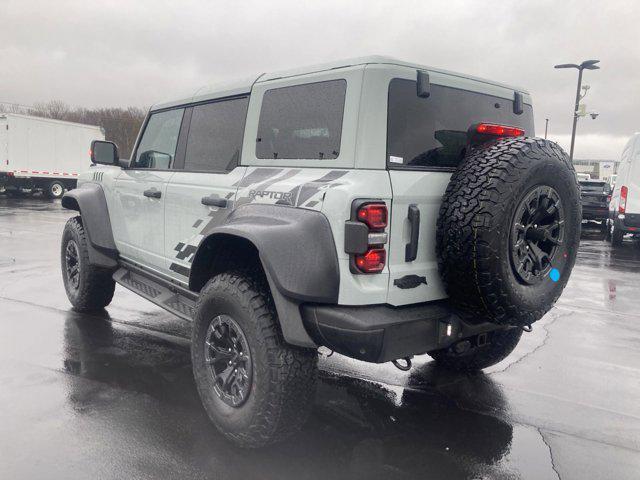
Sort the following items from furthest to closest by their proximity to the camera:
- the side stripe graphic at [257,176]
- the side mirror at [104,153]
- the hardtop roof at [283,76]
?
the side mirror at [104,153]
the side stripe graphic at [257,176]
the hardtop roof at [283,76]

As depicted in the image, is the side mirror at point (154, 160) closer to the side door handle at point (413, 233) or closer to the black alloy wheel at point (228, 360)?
the black alloy wheel at point (228, 360)

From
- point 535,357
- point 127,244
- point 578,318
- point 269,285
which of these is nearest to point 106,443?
point 269,285

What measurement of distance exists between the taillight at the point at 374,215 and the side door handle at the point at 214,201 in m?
1.09

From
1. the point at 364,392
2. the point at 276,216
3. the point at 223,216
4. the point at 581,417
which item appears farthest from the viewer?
the point at 364,392

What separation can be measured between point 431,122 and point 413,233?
2.18 feet

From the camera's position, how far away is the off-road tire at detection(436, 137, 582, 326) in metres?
2.57

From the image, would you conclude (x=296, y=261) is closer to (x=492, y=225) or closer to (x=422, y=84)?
(x=492, y=225)

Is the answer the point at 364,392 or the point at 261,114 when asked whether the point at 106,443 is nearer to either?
the point at 364,392

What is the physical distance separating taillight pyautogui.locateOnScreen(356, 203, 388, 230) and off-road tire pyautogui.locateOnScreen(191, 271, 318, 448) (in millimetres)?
733

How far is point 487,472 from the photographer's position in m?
2.88

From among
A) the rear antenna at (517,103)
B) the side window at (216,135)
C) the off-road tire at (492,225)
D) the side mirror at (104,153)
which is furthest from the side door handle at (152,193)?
the rear antenna at (517,103)

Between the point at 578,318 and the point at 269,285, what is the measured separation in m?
4.52

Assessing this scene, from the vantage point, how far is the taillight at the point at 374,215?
256 centimetres

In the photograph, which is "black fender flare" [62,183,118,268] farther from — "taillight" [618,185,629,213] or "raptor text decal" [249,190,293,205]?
"taillight" [618,185,629,213]
